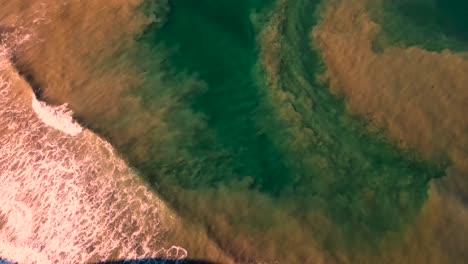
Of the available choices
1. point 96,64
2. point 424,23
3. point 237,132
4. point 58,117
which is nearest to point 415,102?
point 424,23

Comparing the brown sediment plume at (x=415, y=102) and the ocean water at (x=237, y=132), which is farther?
the ocean water at (x=237, y=132)

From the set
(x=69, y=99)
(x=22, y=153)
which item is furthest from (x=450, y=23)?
(x=22, y=153)

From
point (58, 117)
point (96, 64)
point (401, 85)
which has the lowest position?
point (58, 117)

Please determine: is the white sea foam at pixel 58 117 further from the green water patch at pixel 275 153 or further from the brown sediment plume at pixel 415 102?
the brown sediment plume at pixel 415 102

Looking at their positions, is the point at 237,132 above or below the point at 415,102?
below

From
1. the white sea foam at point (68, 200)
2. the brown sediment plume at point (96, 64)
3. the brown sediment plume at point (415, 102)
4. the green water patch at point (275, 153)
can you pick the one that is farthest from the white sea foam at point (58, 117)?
the brown sediment plume at point (415, 102)

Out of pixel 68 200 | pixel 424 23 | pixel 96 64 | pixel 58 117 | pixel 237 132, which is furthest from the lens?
pixel 96 64

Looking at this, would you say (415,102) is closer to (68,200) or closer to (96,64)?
(96,64)

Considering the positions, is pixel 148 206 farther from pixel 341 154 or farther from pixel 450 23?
pixel 450 23

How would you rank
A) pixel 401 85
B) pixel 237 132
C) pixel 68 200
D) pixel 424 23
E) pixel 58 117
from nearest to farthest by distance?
pixel 68 200 → pixel 401 85 → pixel 237 132 → pixel 58 117 → pixel 424 23
